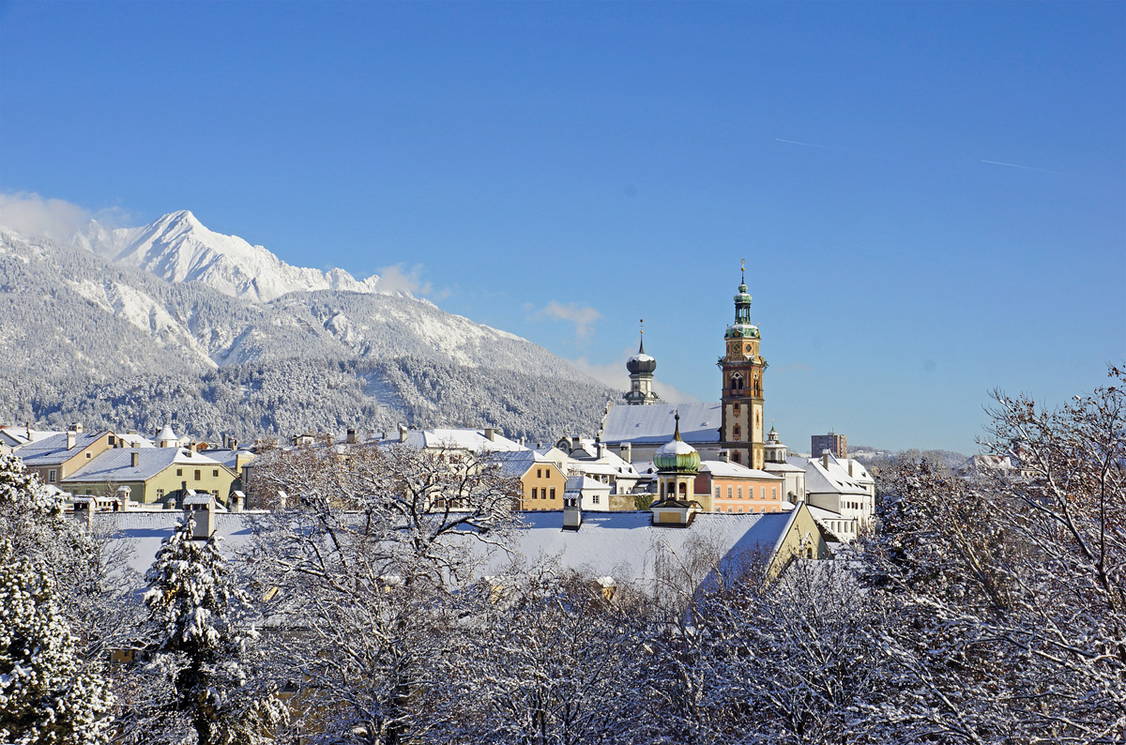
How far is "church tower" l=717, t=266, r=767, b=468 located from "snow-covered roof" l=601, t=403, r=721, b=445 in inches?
231

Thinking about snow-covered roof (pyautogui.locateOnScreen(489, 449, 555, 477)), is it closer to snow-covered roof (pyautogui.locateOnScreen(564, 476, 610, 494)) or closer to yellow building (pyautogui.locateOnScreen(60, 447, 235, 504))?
snow-covered roof (pyautogui.locateOnScreen(564, 476, 610, 494))

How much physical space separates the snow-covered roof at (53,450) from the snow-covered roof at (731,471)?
→ 58.3 metres

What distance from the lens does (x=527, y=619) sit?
31828mm

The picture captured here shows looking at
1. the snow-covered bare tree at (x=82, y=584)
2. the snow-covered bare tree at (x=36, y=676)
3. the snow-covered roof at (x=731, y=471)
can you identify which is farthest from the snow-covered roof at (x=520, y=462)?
the snow-covered bare tree at (x=36, y=676)

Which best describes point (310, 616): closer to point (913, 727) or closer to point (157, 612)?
point (157, 612)

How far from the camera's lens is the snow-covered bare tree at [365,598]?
30.1 metres

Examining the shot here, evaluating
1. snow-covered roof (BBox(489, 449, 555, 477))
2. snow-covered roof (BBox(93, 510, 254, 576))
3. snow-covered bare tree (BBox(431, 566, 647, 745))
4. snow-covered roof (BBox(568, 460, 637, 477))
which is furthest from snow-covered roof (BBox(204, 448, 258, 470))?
snow-covered bare tree (BBox(431, 566, 647, 745))

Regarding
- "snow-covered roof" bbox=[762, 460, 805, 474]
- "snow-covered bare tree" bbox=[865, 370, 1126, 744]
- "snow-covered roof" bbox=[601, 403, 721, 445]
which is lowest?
"snow-covered bare tree" bbox=[865, 370, 1126, 744]

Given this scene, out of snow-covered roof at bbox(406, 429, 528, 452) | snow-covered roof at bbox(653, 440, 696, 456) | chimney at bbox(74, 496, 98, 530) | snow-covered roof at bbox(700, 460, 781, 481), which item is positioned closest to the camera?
chimney at bbox(74, 496, 98, 530)

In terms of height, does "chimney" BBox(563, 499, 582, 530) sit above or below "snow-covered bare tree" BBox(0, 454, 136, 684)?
above

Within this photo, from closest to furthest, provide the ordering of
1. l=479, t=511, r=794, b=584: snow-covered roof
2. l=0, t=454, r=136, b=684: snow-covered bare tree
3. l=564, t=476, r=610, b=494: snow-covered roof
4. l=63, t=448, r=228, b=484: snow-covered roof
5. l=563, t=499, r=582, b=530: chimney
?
l=0, t=454, r=136, b=684: snow-covered bare tree → l=479, t=511, r=794, b=584: snow-covered roof → l=563, t=499, r=582, b=530: chimney → l=63, t=448, r=228, b=484: snow-covered roof → l=564, t=476, r=610, b=494: snow-covered roof

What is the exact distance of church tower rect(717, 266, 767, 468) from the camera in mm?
145000

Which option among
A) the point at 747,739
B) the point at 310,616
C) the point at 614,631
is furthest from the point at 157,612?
the point at 747,739

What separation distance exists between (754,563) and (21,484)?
1119 inches
